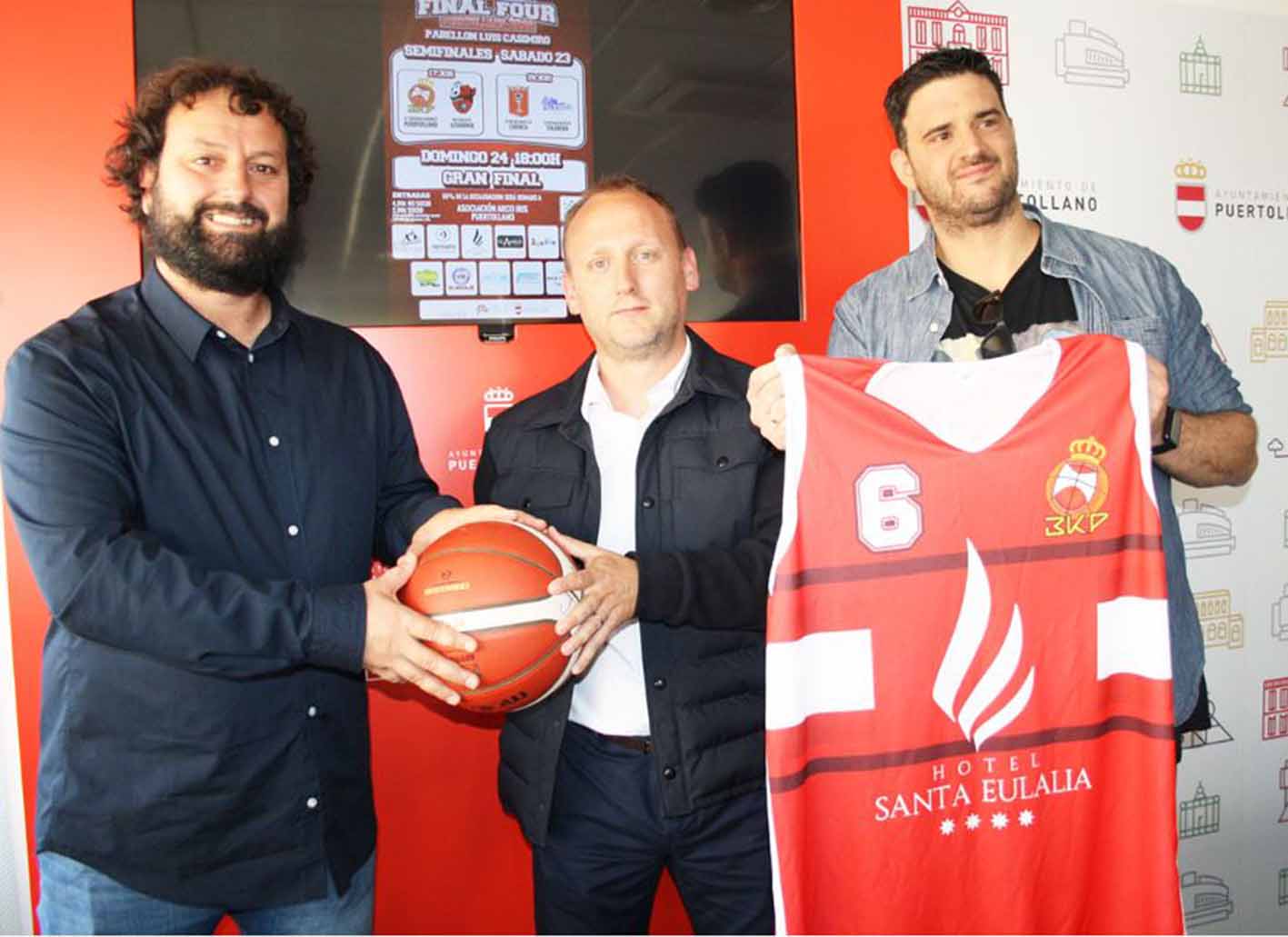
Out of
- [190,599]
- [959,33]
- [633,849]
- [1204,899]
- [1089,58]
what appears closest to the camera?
[190,599]

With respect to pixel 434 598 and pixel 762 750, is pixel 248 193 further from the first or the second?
pixel 762 750

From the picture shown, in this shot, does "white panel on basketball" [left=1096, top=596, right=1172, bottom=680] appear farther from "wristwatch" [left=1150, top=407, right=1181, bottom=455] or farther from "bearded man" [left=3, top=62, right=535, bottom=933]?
"bearded man" [left=3, top=62, right=535, bottom=933]

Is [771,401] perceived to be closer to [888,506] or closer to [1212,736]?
[888,506]

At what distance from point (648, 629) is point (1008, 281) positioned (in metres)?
1.03

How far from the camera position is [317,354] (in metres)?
1.83

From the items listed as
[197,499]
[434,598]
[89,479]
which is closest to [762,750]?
[434,598]

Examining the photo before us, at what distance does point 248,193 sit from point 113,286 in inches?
23.7

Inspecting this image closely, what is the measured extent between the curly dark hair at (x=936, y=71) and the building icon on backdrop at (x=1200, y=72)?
1474mm

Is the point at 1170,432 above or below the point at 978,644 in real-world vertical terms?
above

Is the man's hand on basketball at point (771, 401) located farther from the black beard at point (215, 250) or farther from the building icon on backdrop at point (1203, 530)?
the building icon on backdrop at point (1203, 530)

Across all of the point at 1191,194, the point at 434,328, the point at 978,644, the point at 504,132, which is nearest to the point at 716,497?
the point at 978,644

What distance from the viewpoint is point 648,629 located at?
179 centimetres

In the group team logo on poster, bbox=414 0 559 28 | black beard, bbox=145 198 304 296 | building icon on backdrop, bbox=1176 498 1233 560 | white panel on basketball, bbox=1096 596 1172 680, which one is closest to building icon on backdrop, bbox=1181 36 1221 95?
building icon on backdrop, bbox=1176 498 1233 560

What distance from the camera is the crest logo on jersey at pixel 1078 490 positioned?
1479mm
